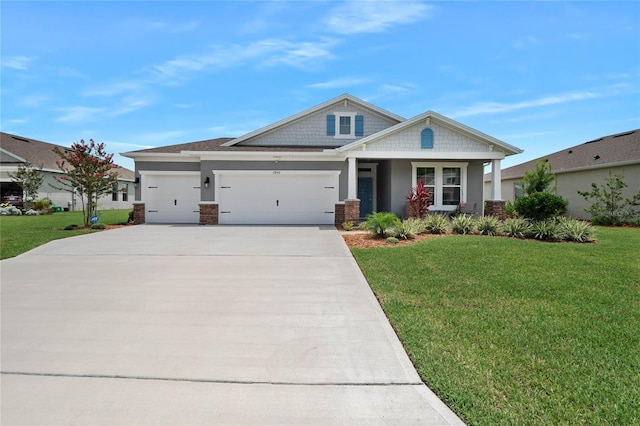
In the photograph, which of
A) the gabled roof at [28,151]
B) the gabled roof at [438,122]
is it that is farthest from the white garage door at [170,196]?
the gabled roof at [28,151]

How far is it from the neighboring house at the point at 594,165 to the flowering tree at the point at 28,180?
33.9 meters

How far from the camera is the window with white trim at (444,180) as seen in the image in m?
15.7

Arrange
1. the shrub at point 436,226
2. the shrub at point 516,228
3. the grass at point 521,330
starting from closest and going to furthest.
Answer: the grass at point 521,330
the shrub at point 516,228
the shrub at point 436,226

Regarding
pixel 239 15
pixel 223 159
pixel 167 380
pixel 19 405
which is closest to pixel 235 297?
pixel 167 380

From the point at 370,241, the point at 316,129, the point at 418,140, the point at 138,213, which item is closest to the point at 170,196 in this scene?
the point at 138,213

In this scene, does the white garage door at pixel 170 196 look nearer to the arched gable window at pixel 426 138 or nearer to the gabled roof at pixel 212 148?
the gabled roof at pixel 212 148

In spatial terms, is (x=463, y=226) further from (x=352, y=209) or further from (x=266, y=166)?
(x=266, y=166)

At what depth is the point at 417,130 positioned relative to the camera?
46.8 ft

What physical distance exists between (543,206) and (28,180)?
97.9 feet

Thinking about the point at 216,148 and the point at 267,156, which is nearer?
the point at 267,156

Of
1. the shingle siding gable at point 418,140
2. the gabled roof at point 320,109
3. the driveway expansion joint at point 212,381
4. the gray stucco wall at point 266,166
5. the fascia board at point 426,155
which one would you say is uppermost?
the gabled roof at point 320,109

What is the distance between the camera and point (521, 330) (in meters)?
4.11

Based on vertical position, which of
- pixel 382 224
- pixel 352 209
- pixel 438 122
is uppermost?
pixel 438 122

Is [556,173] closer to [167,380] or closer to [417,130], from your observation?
[417,130]
